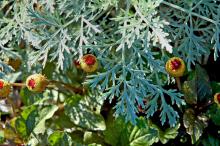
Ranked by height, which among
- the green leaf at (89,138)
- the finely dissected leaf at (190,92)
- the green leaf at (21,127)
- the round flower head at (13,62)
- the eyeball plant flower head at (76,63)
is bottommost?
the green leaf at (89,138)

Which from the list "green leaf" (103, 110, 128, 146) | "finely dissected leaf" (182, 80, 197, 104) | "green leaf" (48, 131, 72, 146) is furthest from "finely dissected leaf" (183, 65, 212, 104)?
"green leaf" (48, 131, 72, 146)

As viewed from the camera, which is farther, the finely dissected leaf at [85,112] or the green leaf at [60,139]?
the finely dissected leaf at [85,112]

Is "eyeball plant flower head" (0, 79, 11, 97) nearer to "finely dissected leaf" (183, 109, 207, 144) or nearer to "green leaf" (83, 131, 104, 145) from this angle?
"green leaf" (83, 131, 104, 145)

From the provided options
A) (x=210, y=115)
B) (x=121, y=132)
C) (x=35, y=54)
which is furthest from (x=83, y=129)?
(x=210, y=115)

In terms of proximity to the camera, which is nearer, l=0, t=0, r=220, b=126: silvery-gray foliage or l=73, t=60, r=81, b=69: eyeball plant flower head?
l=0, t=0, r=220, b=126: silvery-gray foliage

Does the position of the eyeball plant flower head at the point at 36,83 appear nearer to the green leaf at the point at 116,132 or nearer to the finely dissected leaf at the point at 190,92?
the green leaf at the point at 116,132

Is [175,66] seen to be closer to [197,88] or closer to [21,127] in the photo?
[197,88]

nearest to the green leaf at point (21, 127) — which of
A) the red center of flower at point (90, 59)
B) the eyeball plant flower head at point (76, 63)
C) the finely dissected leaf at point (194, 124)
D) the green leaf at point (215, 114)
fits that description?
the eyeball plant flower head at point (76, 63)

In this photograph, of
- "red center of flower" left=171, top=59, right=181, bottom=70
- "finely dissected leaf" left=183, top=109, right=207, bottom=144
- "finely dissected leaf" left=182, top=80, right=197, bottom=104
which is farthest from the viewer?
"finely dissected leaf" left=182, top=80, right=197, bottom=104
